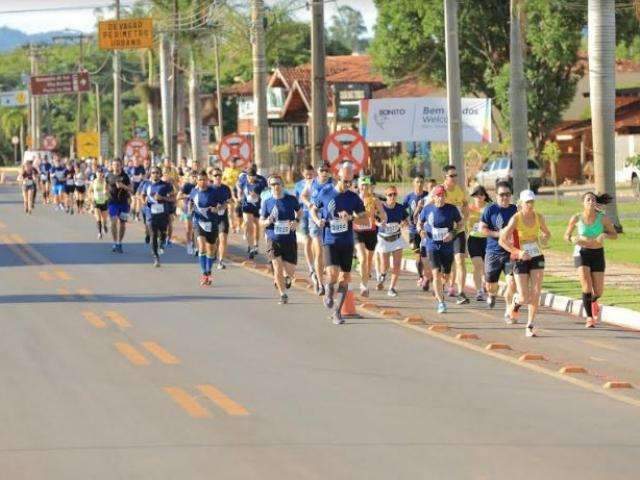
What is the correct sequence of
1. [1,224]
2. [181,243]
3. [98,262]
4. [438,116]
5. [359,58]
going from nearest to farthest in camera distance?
1. [98,262]
2. [181,243]
3. [438,116]
4. [1,224]
5. [359,58]

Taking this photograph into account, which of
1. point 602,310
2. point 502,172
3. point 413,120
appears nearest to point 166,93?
point 502,172

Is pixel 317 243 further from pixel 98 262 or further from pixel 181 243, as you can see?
pixel 181 243

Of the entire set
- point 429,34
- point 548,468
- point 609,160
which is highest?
point 429,34

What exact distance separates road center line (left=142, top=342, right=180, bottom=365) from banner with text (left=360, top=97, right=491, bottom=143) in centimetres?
1977

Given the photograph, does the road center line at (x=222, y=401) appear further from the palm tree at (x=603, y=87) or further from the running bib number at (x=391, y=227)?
the palm tree at (x=603, y=87)

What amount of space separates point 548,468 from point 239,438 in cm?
231

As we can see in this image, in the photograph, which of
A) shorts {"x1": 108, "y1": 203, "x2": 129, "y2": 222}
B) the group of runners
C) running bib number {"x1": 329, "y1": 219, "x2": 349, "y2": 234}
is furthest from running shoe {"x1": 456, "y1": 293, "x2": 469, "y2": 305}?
shorts {"x1": 108, "y1": 203, "x2": 129, "y2": 222}

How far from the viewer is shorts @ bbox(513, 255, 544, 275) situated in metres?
18.9

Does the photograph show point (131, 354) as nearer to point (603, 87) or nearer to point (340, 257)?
point (340, 257)

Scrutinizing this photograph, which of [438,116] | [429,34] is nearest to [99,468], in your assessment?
[438,116]

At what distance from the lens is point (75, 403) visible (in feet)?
43.8

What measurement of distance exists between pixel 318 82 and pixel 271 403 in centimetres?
1969

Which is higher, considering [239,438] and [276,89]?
[276,89]

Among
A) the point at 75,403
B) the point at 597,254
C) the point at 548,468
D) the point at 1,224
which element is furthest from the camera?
the point at 1,224
